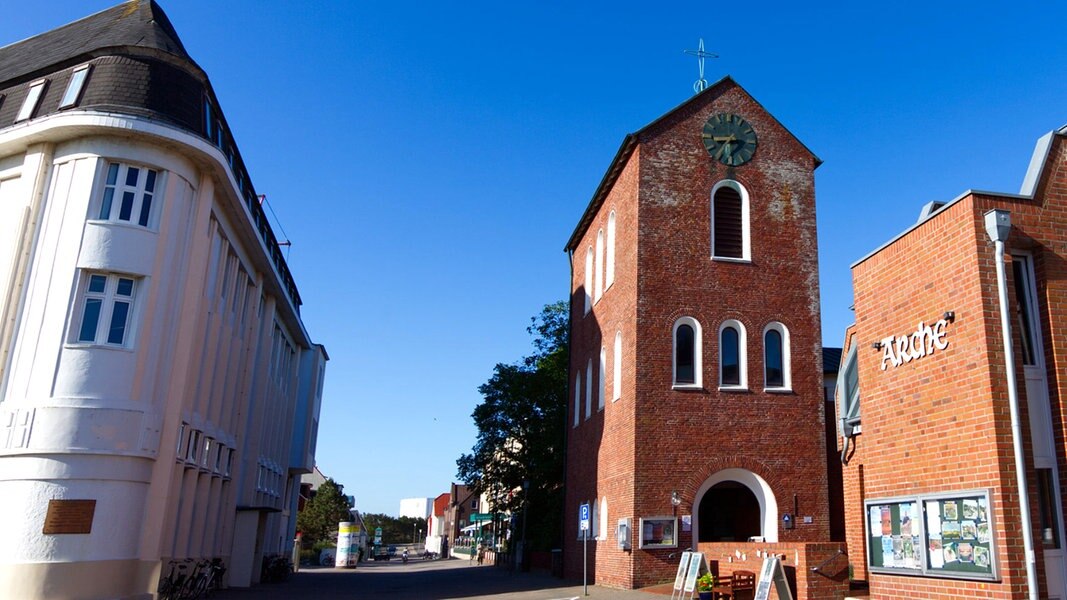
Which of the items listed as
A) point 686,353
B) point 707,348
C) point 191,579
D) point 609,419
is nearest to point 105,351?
point 191,579

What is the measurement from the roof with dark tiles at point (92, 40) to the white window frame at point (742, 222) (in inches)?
618

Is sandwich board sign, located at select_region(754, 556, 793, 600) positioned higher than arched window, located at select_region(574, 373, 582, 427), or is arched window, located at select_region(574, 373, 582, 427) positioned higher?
arched window, located at select_region(574, 373, 582, 427)

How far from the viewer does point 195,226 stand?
22.5 metres

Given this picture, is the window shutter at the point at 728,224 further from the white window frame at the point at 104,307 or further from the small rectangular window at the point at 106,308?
the small rectangular window at the point at 106,308

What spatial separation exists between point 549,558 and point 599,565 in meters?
12.3

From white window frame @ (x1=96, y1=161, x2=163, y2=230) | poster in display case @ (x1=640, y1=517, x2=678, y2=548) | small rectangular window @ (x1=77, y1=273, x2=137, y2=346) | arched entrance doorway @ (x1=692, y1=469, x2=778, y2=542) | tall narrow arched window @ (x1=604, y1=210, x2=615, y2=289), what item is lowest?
poster in display case @ (x1=640, y1=517, x2=678, y2=548)

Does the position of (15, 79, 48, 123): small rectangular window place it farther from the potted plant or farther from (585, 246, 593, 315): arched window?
the potted plant

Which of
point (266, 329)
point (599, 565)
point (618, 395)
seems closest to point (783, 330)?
point (618, 395)

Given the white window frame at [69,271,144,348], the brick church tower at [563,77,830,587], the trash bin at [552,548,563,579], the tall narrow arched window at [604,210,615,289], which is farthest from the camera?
the trash bin at [552,548,563,579]

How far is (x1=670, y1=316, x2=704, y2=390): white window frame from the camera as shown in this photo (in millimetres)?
25500

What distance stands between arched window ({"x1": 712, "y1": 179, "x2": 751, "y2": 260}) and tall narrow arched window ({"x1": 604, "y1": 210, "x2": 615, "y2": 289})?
3.89 metres

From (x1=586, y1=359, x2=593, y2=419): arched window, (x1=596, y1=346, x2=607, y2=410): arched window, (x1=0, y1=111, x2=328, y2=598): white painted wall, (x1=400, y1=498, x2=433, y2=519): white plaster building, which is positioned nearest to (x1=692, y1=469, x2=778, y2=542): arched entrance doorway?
(x1=596, y1=346, x2=607, y2=410): arched window

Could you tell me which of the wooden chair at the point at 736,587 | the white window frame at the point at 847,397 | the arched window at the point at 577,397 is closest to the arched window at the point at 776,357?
the white window frame at the point at 847,397

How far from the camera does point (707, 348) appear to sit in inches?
1027
